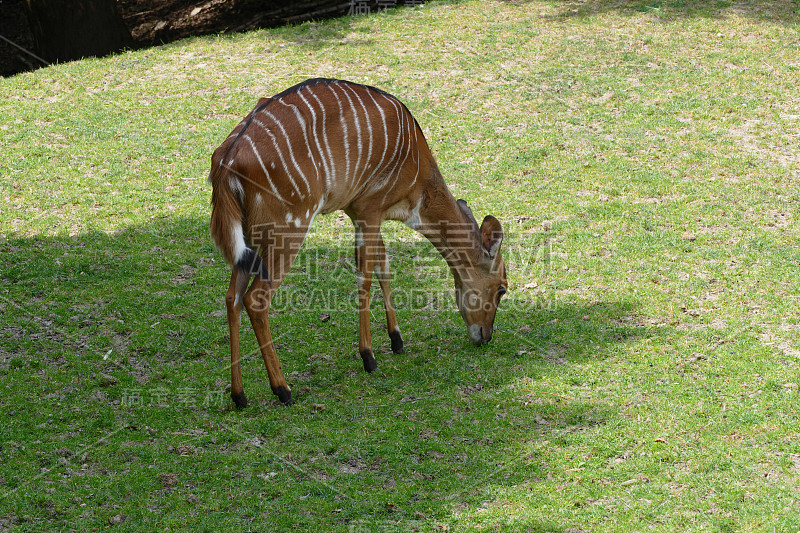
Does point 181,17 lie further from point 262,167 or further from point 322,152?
point 262,167

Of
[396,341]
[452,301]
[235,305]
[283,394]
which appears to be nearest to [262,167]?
[235,305]

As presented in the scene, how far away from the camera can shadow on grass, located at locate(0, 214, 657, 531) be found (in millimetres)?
4855

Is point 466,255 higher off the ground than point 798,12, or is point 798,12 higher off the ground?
point 798,12

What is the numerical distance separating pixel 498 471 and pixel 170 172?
6996 millimetres

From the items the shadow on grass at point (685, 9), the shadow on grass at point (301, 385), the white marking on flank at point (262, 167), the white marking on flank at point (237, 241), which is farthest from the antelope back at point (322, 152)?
the shadow on grass at point (685, 9)

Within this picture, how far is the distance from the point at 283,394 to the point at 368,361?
90 centimetres

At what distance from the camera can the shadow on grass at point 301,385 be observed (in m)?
4.86

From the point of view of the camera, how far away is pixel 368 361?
654cm

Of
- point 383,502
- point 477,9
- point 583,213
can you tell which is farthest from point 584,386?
point 477,9

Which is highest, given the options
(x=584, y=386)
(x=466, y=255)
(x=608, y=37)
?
(x=608, y=37)

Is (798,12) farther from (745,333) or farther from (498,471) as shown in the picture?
(498,471)

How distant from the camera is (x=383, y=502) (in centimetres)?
473

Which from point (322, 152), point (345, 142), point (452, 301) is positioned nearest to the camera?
point (322, 152)

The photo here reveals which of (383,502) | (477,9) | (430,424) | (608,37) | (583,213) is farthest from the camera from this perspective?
(477,9)
